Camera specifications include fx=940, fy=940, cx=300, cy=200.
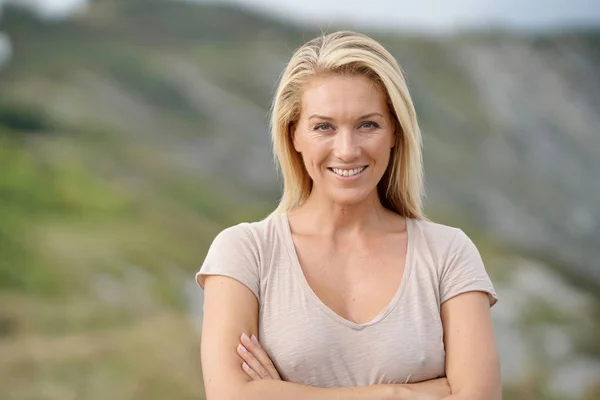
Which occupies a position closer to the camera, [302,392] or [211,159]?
[302,392]

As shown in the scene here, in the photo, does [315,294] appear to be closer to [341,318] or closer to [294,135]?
[341,318]

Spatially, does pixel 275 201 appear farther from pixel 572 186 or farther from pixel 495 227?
pixel 572 186

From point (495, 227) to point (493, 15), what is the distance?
5.66ft

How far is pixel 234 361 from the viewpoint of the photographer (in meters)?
1.96

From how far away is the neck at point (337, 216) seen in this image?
217 centimetres

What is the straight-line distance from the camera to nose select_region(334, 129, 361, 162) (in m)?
2.02

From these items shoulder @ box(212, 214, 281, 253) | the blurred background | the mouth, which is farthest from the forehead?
the blurred background

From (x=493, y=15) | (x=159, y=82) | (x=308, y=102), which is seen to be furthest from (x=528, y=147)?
(x=308, y=102)

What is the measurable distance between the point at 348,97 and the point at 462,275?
47 centimetres

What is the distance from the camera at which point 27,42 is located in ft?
24.6

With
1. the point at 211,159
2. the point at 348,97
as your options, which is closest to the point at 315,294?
the point at 348,97

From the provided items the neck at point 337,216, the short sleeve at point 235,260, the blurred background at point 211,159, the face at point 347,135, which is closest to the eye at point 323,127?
the face at point 347,135

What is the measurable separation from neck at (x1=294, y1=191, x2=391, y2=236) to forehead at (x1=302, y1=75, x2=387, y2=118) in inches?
8.6

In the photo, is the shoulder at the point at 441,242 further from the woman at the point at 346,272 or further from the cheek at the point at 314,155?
→ the cheek at the point at 314,155
